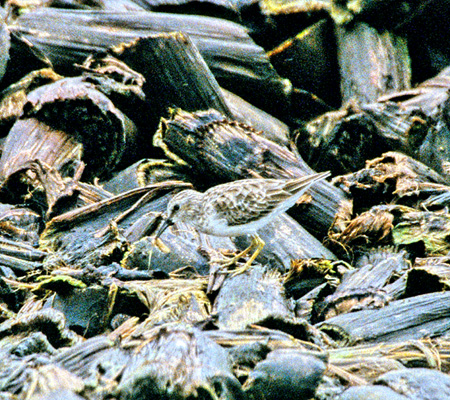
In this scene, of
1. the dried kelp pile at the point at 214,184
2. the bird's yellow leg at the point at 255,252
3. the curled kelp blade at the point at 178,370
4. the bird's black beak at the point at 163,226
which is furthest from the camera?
the bird's black beak at the point at 163,226

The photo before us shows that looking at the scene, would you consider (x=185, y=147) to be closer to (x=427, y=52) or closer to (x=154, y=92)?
(x=154, y=92)

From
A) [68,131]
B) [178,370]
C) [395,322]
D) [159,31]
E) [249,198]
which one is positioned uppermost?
[159,31]

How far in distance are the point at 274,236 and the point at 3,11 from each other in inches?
180

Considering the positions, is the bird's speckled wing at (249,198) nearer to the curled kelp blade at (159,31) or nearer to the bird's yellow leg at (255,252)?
the bird's yellow leg at (255,252)

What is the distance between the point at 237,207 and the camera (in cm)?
529

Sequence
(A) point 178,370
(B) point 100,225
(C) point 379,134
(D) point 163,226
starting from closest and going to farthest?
(A) point 178,370 < (D) point 163,226 < (B) point 100,225 < (C) point 379,134

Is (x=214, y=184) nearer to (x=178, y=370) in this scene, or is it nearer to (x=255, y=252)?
(x=255, y=252)

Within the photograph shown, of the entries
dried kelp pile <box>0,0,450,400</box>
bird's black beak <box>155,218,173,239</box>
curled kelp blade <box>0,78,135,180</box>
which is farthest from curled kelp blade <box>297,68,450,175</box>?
bird's black beak <box>155,218,173,239</box>

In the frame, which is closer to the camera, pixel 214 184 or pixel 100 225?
pixel 100 225

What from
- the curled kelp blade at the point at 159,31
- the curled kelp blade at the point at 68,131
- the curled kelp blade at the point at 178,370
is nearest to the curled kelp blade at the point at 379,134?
the curled kelp blade at the point at 159,31

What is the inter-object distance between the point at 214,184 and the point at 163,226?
129cm

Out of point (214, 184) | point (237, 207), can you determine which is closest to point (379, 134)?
point (214, 184)

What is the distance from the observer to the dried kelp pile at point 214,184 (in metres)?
3.38

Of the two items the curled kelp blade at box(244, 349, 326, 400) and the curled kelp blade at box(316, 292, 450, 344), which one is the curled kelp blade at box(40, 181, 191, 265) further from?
the curled kelp blade at box(244, 349, 326, 400)
